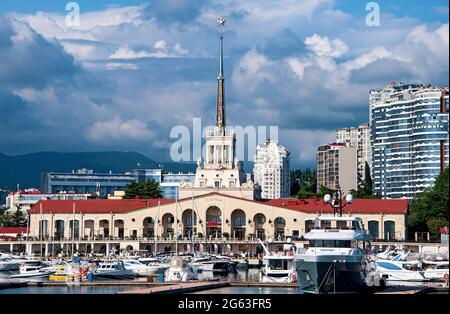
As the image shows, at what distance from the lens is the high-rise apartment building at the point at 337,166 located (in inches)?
6068

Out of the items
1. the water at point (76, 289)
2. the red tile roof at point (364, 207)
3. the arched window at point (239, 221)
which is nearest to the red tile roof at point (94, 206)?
the arched window at point (239, 221)

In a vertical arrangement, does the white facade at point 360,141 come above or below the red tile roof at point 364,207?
above

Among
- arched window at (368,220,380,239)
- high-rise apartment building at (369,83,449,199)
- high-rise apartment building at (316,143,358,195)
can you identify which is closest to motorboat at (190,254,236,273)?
arched window at (368,220,380,239)

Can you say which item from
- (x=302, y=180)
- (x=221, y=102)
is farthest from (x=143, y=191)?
(x=302, y=180)

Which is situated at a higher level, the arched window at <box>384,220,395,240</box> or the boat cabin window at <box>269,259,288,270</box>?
the arched window at <box>384,220,395,240</box>

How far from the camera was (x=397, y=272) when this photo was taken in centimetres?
5400

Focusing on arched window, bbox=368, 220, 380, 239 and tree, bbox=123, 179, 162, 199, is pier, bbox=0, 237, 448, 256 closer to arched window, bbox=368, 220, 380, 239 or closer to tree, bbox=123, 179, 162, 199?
arched window, bbox=368, 220, 380, 239

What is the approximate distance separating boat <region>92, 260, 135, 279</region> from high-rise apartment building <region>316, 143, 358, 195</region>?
3500 inches

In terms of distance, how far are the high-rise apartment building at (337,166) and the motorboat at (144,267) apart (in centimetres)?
8466

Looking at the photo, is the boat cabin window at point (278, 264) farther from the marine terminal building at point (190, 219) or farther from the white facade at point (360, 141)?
the white facade at point (360, 141)

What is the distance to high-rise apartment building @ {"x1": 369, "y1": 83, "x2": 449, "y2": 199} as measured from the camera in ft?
420

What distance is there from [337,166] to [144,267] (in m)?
98.8
